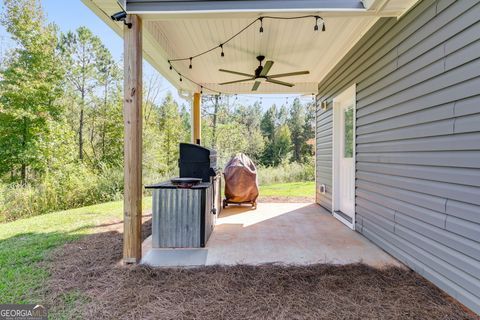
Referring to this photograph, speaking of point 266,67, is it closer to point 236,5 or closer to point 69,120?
point 236,5

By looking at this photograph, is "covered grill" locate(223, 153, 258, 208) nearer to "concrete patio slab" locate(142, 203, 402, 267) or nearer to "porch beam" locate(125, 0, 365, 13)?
"concrete patio slab" locate(142, 203, 402, 267)

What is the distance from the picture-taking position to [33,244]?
11.6 feet

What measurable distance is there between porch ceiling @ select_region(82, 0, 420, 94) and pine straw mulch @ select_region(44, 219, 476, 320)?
2603mm

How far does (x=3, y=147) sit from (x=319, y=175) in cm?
1188

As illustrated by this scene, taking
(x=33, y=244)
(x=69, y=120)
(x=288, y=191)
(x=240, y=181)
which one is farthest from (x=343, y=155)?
(x=69, y=120)

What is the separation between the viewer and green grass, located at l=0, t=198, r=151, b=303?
2313mm

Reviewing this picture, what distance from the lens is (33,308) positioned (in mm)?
2014

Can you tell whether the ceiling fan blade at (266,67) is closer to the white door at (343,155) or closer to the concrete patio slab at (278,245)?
the white door at (343,155)

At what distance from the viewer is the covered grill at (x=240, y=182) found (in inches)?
225

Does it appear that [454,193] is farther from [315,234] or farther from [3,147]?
[3,147]

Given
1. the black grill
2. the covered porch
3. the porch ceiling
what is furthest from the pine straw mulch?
the porch ceiling

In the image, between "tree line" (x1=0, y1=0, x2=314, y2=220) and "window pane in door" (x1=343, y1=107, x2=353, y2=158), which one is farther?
"tree line" (x1=0, y1=0, x2=314, y2=220)

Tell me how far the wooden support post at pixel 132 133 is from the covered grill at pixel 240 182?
3041 mm

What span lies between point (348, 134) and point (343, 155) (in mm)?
408
